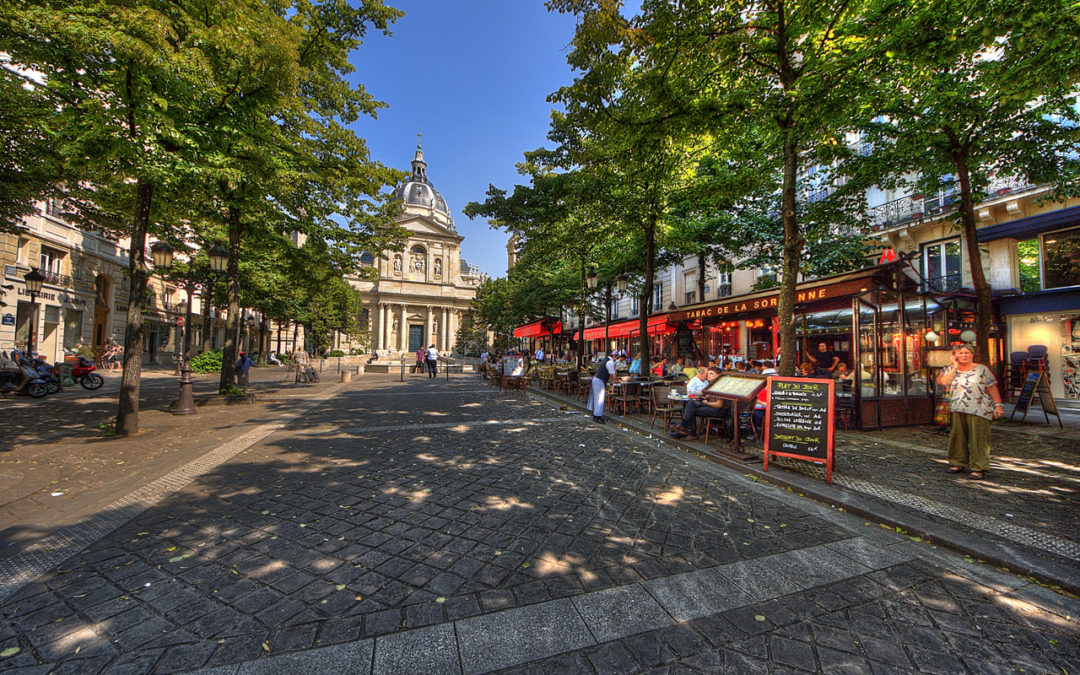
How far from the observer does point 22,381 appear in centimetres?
1148

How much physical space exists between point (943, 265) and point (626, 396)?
46.1ft

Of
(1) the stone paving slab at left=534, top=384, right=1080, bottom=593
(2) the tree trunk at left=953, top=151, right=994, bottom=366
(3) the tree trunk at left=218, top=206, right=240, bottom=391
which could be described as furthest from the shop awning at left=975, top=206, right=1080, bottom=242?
(3) the tree trunk at left=218, top=206, right=240, bottom=391

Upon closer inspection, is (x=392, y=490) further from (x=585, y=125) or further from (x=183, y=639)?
(x=585, y=125)

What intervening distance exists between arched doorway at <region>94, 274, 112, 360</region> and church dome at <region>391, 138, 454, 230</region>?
43.3 metres

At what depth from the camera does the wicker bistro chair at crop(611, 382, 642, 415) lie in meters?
10.2

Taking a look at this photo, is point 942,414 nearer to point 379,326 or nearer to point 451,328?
point 451,328

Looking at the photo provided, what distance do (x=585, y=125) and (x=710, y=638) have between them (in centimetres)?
734

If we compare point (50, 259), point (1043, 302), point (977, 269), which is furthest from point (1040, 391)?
point (50, 259)

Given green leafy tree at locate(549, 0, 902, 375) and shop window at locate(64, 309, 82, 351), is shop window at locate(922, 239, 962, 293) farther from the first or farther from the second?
shop window at locate(64, 309, 82, 351)

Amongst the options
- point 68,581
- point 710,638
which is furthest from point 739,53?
point 68,581

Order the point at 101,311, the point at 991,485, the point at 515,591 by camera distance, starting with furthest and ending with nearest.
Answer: the point at 101,311 → the point at 991,485 → the point at 515,591

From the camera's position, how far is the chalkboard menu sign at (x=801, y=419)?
528 centimetres

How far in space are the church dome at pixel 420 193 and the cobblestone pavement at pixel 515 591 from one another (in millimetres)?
67159

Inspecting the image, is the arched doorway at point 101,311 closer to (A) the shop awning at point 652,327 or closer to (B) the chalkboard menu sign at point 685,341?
(A) the shop awning at point 652,327
